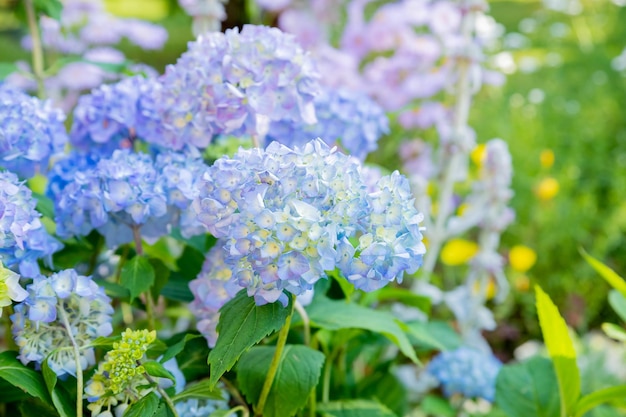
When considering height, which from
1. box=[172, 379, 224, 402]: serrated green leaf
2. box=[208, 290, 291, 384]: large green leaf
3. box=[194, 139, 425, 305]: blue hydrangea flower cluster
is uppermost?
box=[194, 139, 425, 305]: blue hydrangea flower cluster

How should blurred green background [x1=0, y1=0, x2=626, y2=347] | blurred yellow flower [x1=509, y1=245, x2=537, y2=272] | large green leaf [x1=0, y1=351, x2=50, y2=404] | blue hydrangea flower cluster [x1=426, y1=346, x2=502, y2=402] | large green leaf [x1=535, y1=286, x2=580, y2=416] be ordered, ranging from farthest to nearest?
blurred green background [x1=0, y1=0, x2=626, y2=347] → blurred yellow flower [x1=509, y1=245, x2=537, y2=272] → blue hydrangea flower cluster [x1=426, y1=346, x2=502, y2=402] → large green leaf [x1=535, y1=286, x2=580, y2=416] → large green leaf [x1=0, y1=351, x2=50, y2=404]

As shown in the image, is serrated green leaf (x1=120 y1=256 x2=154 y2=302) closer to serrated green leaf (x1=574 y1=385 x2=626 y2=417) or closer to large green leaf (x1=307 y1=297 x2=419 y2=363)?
large green leaf (x1=307 y1=297 x2=419 y2=363)

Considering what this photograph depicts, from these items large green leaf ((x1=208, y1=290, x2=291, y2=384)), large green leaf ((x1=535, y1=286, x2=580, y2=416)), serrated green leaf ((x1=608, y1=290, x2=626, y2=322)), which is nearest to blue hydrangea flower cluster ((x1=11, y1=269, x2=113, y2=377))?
large green leaf ((x1=208, y1=290, x2=291, y2=384))

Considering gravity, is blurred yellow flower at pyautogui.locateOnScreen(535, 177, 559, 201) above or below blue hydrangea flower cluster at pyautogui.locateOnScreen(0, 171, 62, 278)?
below

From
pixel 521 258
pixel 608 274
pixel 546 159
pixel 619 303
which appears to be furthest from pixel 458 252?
pixel 608 274

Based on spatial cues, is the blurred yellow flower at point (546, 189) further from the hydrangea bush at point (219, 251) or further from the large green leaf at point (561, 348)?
the large green leaf at point (561, 348)

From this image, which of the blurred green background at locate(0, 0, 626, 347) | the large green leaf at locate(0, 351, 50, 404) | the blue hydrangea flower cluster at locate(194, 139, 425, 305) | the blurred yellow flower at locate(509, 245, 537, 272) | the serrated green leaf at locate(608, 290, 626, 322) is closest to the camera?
the blue hydrangea flower cluster at locate(194, 139, 425, 305)

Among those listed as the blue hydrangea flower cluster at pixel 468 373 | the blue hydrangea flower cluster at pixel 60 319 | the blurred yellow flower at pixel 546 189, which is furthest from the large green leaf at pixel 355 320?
the blurred yellow flower at pixel 546 189

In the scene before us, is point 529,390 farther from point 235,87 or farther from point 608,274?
point 235,87

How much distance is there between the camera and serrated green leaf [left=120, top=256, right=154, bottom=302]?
3.48 feet

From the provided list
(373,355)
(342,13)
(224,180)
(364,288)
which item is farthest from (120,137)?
(342,13)

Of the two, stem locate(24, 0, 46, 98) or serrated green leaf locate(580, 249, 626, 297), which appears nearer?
serrated green leaf locate(580, 249, 626, 297)

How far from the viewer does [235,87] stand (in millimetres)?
1096

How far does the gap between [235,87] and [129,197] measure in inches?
9.0
